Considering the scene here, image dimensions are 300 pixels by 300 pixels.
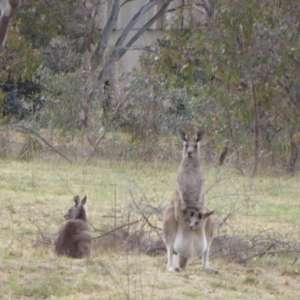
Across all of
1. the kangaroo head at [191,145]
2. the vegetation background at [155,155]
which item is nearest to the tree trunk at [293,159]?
the vegetation background at [155,155]

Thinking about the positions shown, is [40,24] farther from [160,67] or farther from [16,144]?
[160,67]

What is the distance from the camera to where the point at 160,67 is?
50.7ft

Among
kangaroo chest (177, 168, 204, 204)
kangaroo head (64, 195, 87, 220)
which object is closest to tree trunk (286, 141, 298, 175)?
kangaroo head (64, 195, 87, 220)

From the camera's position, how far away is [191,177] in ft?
28.7

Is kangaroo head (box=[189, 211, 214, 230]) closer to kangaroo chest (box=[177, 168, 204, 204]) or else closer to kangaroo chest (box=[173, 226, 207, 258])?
kangaroo chest (box=[173, 226, 207, 258])

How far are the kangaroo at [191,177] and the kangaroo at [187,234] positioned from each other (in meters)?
0.20

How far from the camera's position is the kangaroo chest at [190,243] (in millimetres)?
8203

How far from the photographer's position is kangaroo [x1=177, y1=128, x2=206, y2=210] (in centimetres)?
862

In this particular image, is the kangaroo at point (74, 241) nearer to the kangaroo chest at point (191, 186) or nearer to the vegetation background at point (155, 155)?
the vegetation background at point (155, 155)

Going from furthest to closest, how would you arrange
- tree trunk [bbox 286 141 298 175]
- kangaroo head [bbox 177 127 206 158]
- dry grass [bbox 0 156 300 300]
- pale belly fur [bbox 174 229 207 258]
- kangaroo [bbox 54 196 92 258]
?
tree trunk [bbox 286 141 298 175] < kangaroo head [bbox 177 127 206 158] < kangaroo [bbox 54 196 92 258] < pale belly fur [bbox 174 229 207 258] < dry grass [bbox 0 156 300 300]

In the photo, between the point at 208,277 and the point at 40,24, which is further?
the point at 40,24

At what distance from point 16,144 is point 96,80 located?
8.88ft

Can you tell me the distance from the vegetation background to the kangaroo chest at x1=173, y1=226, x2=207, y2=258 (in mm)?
200

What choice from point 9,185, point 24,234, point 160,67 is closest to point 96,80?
point 160,67
